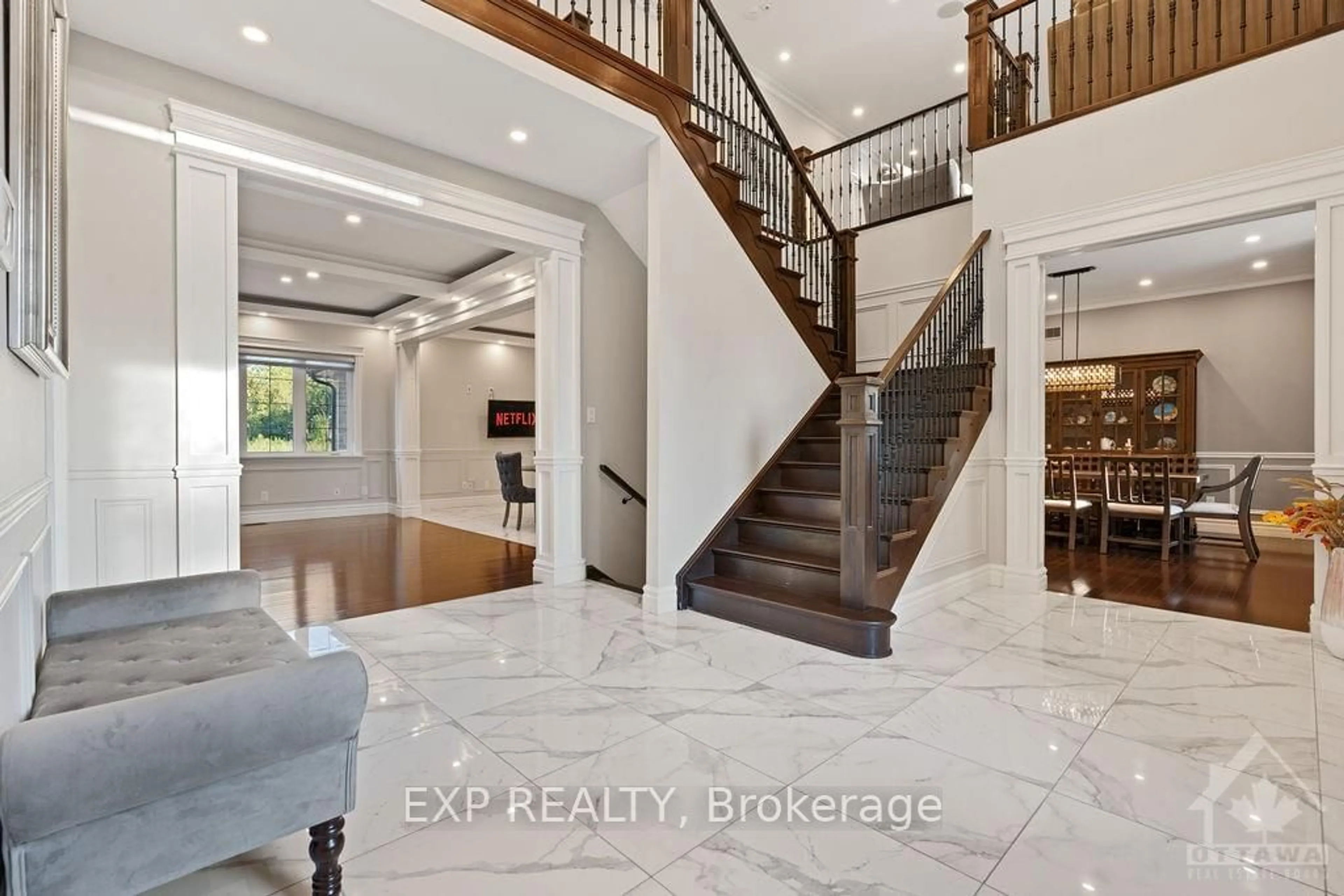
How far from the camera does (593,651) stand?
10.2 ft

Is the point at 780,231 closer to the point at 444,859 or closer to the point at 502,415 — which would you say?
the point at 444,859

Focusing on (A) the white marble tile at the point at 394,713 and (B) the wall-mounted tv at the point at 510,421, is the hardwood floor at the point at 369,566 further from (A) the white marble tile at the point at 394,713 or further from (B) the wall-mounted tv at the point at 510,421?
(B) the wall-mounted tv at the point at 510,421

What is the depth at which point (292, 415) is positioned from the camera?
8719mm

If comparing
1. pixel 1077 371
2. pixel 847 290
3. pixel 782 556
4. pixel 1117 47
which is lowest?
pixel 782 556

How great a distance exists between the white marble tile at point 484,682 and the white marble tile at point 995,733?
4.90 ft

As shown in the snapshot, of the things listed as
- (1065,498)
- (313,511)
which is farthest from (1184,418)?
(313,511)

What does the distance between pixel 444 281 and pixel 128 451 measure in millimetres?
4272

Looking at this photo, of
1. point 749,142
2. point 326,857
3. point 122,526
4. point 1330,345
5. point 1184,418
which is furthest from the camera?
point 1184,418

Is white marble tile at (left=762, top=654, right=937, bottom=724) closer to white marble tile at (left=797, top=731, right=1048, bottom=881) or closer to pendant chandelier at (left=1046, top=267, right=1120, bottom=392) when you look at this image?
white marble tile at (left=797, top=731, right=1048, bottom=881)

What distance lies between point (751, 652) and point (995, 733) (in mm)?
1185

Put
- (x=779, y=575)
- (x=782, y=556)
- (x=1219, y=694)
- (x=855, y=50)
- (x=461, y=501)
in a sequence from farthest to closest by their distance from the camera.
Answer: (x=461, y=501)
(x=855, y=50)
(x=782, y=556)
(x=779, y=575)
(x=1219, y=694)

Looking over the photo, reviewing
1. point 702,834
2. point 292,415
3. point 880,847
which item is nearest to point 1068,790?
point 880,847

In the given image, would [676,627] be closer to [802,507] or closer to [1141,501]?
[802,507]

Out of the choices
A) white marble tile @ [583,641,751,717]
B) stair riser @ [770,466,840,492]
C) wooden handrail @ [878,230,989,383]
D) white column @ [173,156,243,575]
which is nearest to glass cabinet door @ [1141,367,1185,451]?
wooden handrail @ [878,230,989,383]
